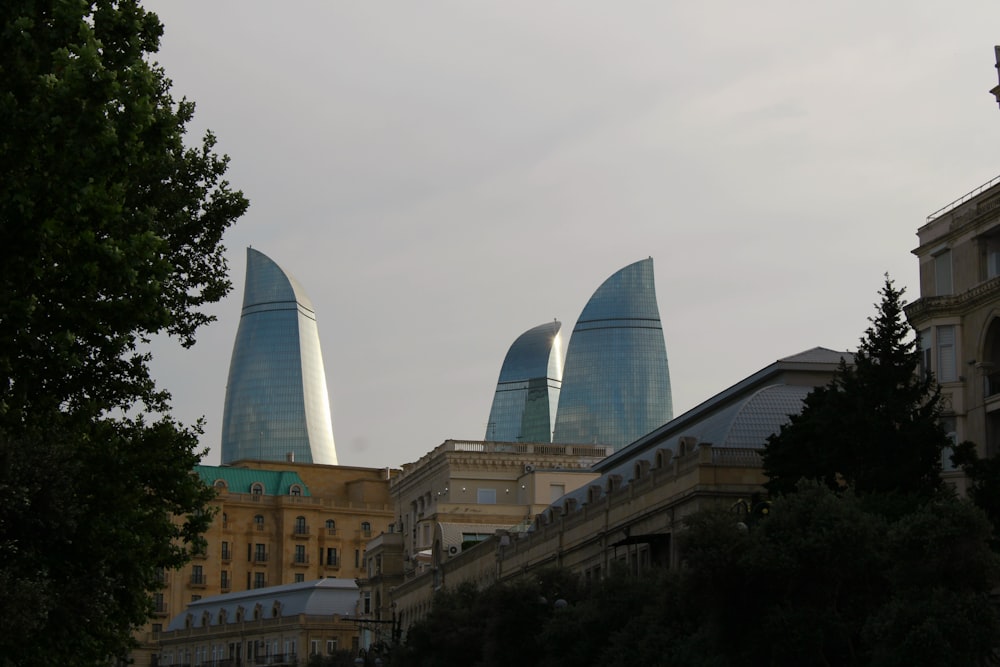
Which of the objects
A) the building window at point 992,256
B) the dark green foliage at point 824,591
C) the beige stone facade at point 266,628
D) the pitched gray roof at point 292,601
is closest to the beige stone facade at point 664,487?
the building window at point 992,256

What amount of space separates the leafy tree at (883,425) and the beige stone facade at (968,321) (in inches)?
135

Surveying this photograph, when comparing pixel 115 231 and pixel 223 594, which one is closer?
pixel 115 231

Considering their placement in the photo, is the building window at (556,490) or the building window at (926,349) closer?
the building window at (926,349)

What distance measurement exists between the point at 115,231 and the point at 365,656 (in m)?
86.5

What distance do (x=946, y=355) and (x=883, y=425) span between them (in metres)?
8.45

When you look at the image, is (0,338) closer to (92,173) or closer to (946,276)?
(92,173)

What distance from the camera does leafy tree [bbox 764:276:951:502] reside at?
2388 inches

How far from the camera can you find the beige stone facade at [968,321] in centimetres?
6538

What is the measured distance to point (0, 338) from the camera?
117 feet

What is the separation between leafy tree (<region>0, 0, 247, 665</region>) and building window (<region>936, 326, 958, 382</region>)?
31.7 metres

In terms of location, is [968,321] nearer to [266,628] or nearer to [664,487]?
[664,487]

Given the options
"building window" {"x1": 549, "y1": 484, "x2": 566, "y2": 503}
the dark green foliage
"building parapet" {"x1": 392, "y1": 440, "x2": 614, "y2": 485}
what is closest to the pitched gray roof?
"building parapet" {"x1": 392, "y1": 440, "x2": 614, "y2": 485}

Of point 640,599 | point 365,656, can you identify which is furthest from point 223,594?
point 640,599

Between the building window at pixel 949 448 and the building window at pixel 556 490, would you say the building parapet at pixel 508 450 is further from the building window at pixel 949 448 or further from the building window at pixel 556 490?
the building window at pixel 949 448
